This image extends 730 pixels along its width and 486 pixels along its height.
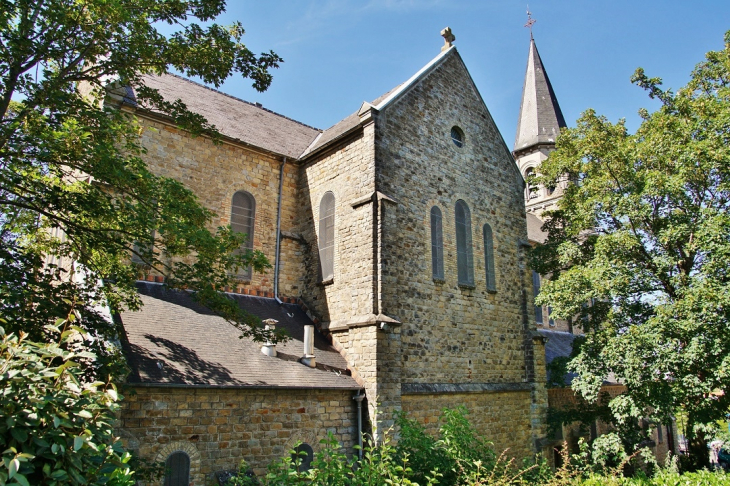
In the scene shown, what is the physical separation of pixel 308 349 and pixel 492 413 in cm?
684

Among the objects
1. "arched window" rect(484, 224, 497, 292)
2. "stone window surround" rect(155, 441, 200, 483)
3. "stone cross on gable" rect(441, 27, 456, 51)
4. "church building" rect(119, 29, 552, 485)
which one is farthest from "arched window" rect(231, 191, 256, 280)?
"stone cross on gable" rect(441, 27, 456, 51)

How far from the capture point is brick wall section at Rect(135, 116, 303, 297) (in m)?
15.0

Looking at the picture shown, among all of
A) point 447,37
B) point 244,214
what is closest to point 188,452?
point 244,214

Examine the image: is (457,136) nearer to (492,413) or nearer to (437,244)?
(437,244)

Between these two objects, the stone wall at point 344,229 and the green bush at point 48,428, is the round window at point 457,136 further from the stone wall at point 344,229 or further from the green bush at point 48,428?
the green bush at point 48,428

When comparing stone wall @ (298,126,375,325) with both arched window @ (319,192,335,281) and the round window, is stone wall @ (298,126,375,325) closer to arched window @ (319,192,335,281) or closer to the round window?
arched window @ (319,192,335,281)

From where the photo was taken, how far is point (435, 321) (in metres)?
15.2

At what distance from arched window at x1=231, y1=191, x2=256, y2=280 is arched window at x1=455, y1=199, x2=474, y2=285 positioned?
6.67 meters

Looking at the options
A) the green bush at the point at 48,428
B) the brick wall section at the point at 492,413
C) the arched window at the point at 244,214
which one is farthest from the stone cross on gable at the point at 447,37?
the green bush at the point at 48,428

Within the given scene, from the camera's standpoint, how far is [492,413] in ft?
53.4

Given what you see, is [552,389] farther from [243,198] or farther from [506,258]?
[243,198]

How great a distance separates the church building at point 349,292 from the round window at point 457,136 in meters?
0.05

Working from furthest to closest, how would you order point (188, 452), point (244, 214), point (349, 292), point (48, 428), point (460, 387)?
point (244, 214)
point (460, 387)
point (349, 292)
point (188, 452)
point (48, 428)

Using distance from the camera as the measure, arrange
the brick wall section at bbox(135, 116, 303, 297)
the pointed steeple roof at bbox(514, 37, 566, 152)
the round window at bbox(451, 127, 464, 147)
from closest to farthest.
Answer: the brick wall section at bbox(135, 116, 303, 297)
the round window at bbox(451, 127, 464, 147)
the pointed steeple roof at bbox(514, 37, 566, 152)
